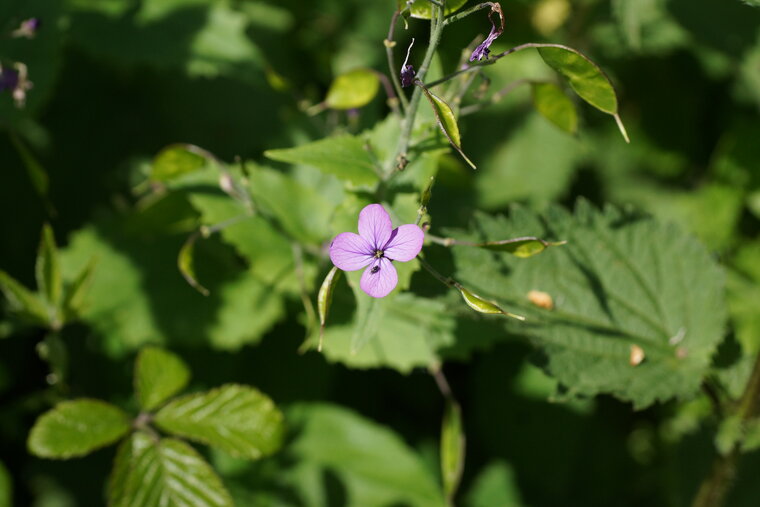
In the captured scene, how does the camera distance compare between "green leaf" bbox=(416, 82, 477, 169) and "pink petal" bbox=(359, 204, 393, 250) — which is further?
"pink petal" bbox=(359, 204, 393, 250)

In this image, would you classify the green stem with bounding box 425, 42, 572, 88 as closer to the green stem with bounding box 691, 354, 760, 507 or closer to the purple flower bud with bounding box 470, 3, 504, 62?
the purple flower bud with bounding box 470, 3, 504, 62

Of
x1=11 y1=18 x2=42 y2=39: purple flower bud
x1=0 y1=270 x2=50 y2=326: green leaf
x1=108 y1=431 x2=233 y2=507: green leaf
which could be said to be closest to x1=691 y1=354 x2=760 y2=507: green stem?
x1=108 y1=431 x2=233 y2=507: green leaf

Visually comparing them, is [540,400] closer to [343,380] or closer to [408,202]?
[343,380]

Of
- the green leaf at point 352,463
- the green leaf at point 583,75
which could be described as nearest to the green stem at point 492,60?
the green leaf at point 583,75

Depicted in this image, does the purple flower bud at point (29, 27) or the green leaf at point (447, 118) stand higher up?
the green leaf at point (447, 118)

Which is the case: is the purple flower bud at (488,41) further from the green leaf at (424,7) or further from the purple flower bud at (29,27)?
the purple flower bud at (29,27)

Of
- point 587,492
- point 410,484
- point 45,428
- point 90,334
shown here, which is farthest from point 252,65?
point 587,492

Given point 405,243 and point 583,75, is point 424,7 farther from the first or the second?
point 405,243
